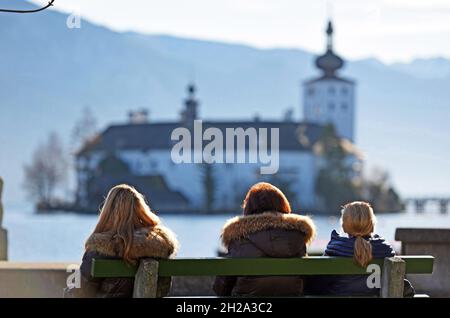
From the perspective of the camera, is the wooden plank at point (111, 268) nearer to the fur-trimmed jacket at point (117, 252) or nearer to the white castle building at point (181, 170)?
the fur-trimmed jacket at point (117, 252)

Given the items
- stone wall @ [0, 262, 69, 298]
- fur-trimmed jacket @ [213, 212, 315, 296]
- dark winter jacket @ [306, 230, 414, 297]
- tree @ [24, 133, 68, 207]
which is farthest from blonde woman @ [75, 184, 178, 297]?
tree @ [24, 133, 68, 207]

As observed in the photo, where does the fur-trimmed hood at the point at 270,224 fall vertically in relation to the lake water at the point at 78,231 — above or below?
above

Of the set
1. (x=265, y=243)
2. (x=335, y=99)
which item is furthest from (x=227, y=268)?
(x=335, y=99)

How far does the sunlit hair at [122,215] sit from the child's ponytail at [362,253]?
88cm

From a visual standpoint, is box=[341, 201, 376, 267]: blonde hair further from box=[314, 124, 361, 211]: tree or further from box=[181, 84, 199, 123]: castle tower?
box=[181, 84, 199, 123]: castle tower

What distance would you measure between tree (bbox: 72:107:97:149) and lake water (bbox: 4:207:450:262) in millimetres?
8859

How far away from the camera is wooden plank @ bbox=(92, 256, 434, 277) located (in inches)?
199

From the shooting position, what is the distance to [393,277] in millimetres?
5246

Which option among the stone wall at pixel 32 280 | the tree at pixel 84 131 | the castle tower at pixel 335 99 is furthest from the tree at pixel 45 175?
the stone wall at pixel 32 280

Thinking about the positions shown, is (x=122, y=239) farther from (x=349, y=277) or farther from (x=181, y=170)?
(x=181, y=170)

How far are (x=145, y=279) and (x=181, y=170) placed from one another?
104 meters

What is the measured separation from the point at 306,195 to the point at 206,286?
97.6 m

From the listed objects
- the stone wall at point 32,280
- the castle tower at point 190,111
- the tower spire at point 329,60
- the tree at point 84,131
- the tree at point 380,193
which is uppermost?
the tower spire at point 329,60

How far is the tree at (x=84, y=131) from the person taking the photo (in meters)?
130
